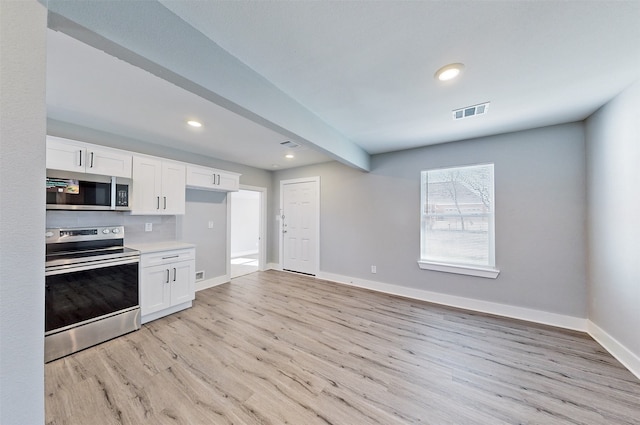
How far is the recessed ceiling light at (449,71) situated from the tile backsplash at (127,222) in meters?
3.99

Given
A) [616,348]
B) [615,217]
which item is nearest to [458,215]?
[615,217]

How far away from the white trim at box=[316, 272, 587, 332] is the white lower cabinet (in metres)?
2.75

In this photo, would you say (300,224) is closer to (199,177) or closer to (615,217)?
(199,177)

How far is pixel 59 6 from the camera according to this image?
90cm

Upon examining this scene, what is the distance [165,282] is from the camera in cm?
293

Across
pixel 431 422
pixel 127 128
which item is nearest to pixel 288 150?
pixel 127 128

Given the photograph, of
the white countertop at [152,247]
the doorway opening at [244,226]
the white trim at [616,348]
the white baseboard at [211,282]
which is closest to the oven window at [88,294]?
the white countertop at [152,247]

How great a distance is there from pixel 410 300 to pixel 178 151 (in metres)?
4.47

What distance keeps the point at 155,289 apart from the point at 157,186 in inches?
54.6

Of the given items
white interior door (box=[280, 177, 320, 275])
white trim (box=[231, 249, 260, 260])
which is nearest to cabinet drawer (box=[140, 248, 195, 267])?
white interior door (box=[280, 177, 320, 275])

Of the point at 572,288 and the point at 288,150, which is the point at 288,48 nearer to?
the point at 288,150

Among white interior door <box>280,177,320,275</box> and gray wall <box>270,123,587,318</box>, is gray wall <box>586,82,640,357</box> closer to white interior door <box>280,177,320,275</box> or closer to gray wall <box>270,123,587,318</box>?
gray wall <box>270,123,587,318</box>

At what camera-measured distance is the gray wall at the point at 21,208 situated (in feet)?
2.45

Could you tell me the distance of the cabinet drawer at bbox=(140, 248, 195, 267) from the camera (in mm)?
2758
